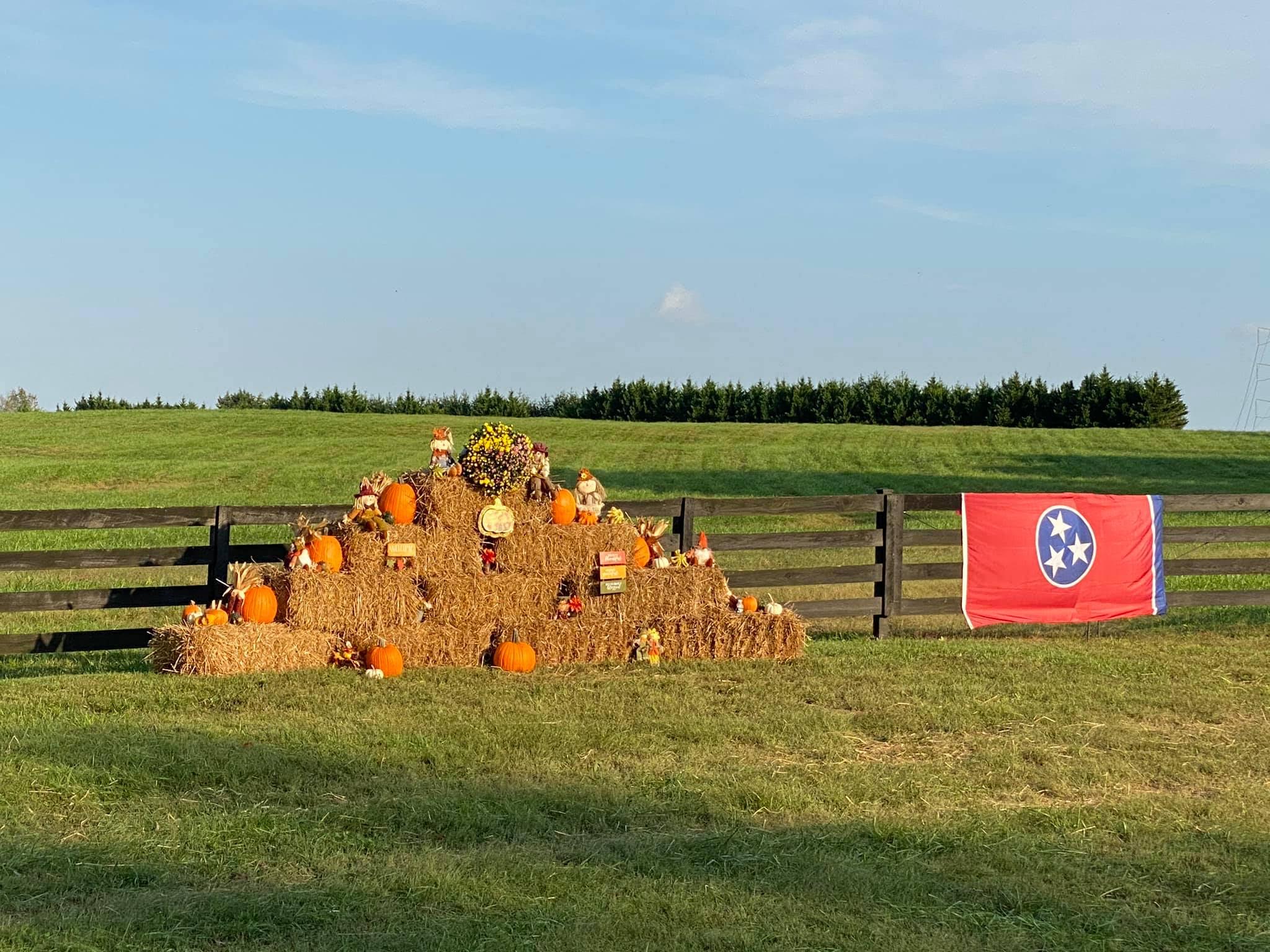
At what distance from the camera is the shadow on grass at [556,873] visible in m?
4.92

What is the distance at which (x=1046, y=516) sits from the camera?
1370 cm

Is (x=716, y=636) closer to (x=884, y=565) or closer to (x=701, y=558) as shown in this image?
(x=701, y=558)

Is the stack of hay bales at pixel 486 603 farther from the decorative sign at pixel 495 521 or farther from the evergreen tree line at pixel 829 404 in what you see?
the evergreen tree line at pixel 829 404

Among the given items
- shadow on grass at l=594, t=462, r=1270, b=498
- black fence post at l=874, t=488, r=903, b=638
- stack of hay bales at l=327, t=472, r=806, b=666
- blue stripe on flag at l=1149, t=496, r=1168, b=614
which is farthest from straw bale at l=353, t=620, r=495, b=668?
shadow on grass at l=594, t=462, r=1270, b=498

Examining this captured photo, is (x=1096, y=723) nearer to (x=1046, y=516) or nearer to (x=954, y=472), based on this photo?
(x=1046, y=516)

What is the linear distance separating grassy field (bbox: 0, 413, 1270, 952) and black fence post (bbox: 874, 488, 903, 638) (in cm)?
42

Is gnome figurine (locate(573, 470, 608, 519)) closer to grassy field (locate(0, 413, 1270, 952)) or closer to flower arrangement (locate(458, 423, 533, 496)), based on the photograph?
flower arrangement (locate(458, 423, 533, 496))

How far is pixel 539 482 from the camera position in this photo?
11.7 m

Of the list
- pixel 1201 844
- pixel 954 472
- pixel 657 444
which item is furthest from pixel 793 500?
pixel 657 444

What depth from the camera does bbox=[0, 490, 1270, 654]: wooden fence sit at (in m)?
11.1

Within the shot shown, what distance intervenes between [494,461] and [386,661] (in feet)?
6.72

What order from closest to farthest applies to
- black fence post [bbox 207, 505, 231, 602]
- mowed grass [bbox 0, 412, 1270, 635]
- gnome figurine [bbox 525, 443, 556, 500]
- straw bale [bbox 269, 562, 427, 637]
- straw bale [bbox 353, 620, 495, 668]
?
straw bale [bbox 269, 562, 427, 637] < straw bale [bbox 353, 620, 495, 668] < black fence post [bbox 207, 505, 231, 602] < gnome figurine [bbox 525, 443, 556, 500] < mowed grass [bbox 0, 412, 1270, 635]

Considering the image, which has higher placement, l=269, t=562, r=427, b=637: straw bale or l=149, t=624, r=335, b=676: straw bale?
l=269, t=562, r=427, b=637: straw bale

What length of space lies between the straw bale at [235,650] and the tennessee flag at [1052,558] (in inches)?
271
